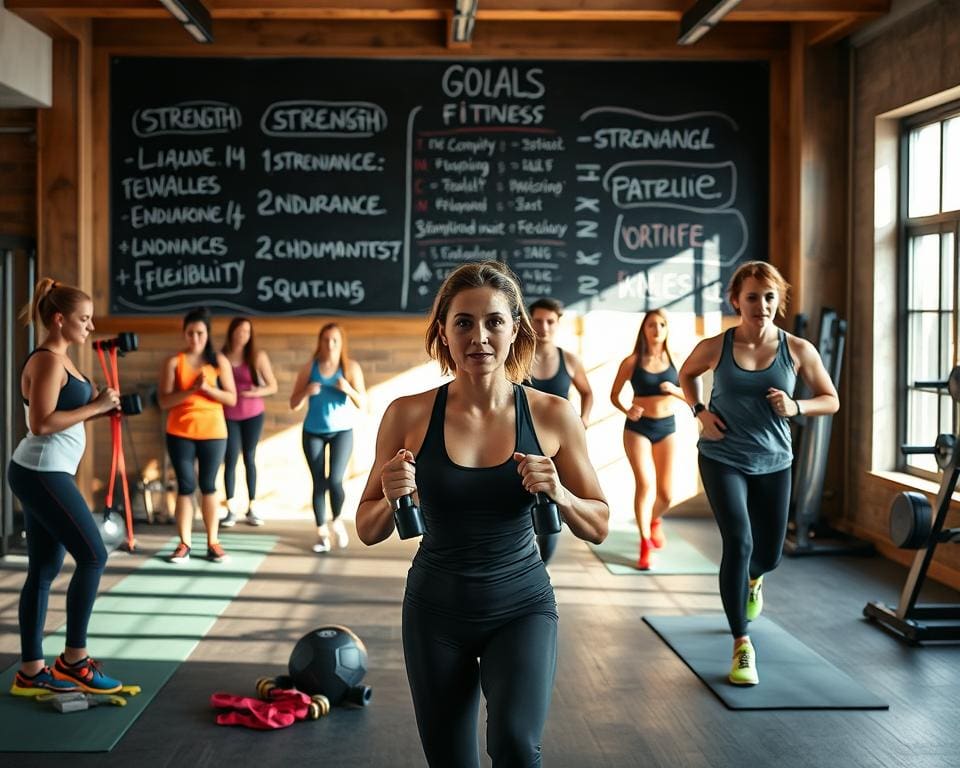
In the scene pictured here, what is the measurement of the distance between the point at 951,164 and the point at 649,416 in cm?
222

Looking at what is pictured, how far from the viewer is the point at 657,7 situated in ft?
23.1

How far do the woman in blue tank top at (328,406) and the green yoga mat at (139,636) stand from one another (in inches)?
22.7

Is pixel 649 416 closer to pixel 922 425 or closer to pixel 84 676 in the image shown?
pixel 922 425

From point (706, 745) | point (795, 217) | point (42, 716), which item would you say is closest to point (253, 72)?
point (795, 217)

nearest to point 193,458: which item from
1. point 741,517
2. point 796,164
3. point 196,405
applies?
point 196,405

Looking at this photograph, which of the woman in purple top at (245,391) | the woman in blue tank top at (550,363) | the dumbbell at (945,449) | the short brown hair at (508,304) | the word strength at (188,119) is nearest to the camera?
the short brown hair at (508,304)

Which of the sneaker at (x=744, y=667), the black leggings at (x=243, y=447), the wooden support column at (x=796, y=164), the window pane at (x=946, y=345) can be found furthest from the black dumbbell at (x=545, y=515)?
the wooden support column at (x=796, y=164)

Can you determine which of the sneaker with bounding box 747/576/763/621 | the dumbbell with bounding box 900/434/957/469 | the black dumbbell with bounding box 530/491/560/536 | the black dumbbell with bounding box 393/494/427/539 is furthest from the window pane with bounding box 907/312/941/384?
the black dumbbell with bounding box 393/494/427/539

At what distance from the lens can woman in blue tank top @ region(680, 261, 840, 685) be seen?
4477 millimetres

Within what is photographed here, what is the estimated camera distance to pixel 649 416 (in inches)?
259

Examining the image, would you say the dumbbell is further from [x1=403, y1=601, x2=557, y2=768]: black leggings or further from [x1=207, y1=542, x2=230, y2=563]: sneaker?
[x1=207, y1=542, x2=230, y2=563]: sneaker

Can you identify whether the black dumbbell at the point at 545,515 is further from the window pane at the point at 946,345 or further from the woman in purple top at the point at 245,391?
the woman in purple top at the point at 245,391

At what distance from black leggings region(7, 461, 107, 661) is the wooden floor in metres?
0.48

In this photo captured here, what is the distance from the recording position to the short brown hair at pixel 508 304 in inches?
98.5
